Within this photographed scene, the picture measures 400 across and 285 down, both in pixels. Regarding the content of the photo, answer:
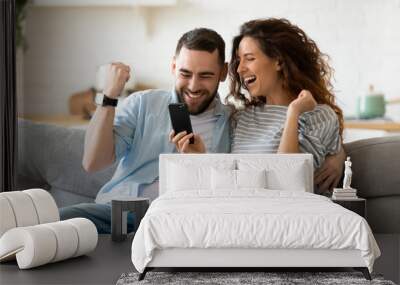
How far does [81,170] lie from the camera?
605 cm

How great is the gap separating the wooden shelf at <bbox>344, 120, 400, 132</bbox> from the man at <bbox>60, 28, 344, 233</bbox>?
39.9 inches

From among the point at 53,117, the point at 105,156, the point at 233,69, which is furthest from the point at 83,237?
Answer: the point at 53,117

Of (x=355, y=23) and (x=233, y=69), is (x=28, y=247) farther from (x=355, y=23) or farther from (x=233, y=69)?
(x=355, y=23)

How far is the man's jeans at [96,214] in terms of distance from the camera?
5.37m

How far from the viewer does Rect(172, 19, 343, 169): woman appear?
537 cm

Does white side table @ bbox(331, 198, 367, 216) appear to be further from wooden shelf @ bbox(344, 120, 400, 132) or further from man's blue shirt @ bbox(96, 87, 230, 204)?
wooden shelf @ bbox(344, 120, 400, 132)

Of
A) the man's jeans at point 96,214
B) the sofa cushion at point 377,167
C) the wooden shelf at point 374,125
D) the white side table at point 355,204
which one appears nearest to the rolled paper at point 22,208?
the man's jeans at point 96,214

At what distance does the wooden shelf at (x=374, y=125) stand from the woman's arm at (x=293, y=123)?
125 centimetres

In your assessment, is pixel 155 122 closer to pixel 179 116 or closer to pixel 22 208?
pixel 179 116

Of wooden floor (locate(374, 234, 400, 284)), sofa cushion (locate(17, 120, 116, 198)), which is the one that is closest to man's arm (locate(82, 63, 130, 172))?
sofa cushion (locate(17, 120, 116, 198))

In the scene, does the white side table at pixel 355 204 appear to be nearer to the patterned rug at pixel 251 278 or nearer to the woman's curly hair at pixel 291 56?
the woman's curly hair at pixel 291 56

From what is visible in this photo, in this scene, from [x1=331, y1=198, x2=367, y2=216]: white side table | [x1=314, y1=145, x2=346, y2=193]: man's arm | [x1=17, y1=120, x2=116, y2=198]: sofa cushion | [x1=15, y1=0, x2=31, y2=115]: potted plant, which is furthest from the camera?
[x1=15, y1=0, x2=31, y2=115]: potted plant

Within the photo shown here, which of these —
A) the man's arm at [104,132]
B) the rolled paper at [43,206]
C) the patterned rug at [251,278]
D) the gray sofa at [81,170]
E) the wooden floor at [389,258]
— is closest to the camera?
the patterned rug at [251,278]

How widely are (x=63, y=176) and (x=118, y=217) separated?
1.09 metres
